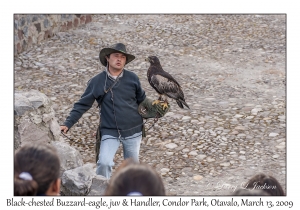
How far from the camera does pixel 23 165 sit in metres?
3.62

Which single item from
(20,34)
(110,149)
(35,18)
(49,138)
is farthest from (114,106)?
(35,18)

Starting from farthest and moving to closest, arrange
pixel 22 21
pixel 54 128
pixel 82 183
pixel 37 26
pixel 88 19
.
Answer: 1. pixel 88 19
2. pixel 37 26
3. pixel 22 21
4. pixel 54 128
5. pixel 82 183

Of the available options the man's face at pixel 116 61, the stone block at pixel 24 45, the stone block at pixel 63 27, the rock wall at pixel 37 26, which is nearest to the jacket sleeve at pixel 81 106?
the man's face at pixel 116 61

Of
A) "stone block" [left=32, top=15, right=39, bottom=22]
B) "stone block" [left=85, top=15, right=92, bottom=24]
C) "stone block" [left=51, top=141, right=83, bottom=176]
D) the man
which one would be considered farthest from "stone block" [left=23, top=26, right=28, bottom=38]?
the man

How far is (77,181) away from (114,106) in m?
0.92

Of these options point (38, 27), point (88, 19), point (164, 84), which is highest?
point (88, 19)

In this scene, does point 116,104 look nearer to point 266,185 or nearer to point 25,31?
point 266,185

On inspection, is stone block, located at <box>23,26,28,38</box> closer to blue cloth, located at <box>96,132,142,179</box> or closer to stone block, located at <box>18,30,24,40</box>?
stone block, located at <box>18,30,24,40</box>

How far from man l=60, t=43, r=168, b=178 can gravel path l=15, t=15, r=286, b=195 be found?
1.35 meters

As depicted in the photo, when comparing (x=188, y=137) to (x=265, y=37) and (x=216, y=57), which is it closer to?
(x=216, y=57)

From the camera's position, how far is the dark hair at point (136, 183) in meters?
3.35

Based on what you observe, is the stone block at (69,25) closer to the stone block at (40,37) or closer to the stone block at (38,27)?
the stone block at (40,37)

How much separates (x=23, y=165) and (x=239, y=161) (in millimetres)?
4503

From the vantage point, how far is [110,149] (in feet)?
19.0
